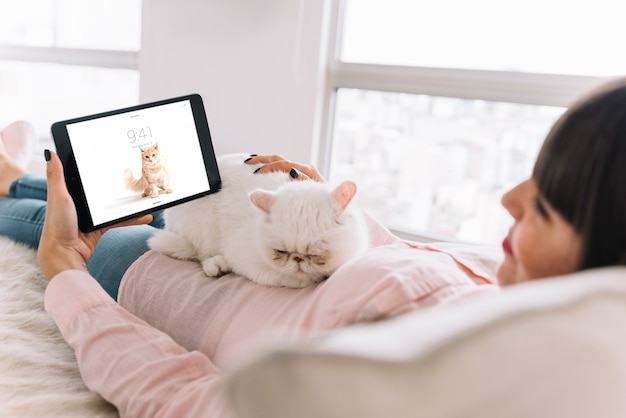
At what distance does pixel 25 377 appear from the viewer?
0.83m

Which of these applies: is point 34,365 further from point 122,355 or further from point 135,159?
point 135,159

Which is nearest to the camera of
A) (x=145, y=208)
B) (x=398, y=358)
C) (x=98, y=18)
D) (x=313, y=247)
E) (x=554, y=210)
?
(x=398, y=358)

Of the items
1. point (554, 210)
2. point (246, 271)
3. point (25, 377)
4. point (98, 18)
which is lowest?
point (25, 377)

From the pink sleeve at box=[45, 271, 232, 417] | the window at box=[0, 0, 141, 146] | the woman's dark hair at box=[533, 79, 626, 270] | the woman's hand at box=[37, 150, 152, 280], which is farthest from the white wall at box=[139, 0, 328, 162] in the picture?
the woman's dark hair at box=[533, 79, 626, 270]

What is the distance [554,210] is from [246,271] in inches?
23.6

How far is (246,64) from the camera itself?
7.67ft

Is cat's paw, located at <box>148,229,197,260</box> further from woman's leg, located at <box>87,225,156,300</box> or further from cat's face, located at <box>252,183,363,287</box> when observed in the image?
cat's face, located at <box>252,183,363,287</box>

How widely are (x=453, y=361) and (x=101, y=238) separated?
1034mm

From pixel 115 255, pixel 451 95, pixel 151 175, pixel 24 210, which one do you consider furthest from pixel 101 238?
pixel 451 95

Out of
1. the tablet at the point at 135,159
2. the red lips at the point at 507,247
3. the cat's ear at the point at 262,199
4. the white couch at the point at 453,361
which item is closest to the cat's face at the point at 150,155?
the tablet at the point at 135,159

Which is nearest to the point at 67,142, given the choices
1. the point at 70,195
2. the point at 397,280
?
the point at 70,195

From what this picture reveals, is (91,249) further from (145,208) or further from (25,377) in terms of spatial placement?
(25,377)

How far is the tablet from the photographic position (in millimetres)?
1012

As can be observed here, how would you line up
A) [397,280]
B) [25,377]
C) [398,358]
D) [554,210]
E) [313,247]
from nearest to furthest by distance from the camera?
[398,358], [554,210], [397,280], [25,377], [313,247]
